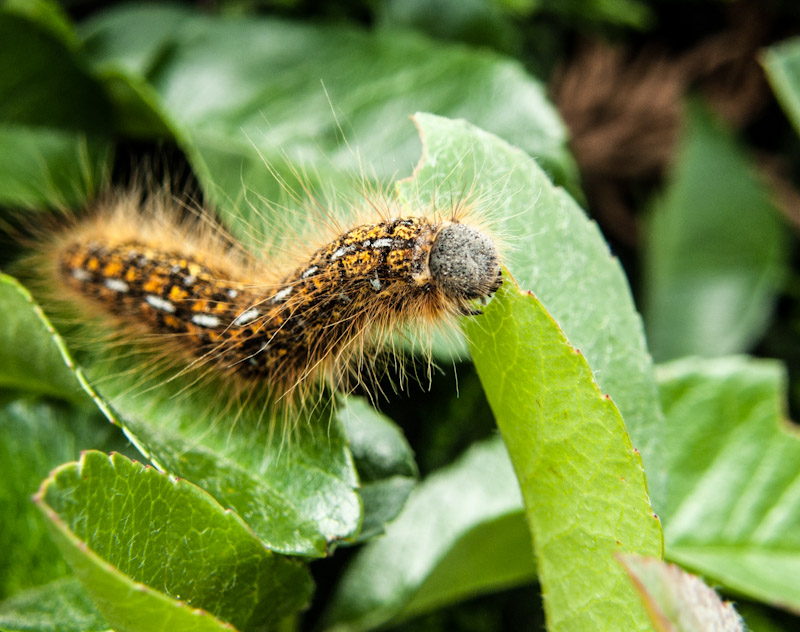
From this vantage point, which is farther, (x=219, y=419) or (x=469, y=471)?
(x=469, y=471)

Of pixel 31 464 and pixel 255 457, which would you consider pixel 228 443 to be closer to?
pixel 255 457

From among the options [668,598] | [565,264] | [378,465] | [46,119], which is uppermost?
[46,119]

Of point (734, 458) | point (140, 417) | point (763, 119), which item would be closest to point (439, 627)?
point (734, 458)

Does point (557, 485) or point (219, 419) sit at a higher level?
point (219, 419)

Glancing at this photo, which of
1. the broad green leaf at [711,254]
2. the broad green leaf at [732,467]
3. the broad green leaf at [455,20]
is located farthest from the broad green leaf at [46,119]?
the broad green leaf at [711,254]

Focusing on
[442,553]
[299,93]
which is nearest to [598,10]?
[299,93]

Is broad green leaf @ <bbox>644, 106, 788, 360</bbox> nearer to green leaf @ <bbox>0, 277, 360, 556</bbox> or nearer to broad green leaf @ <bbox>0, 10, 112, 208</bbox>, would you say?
green leaf @ <bbox>0, 277, 360, 556</bbox>

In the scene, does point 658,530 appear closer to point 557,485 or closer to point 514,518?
point 557,485
